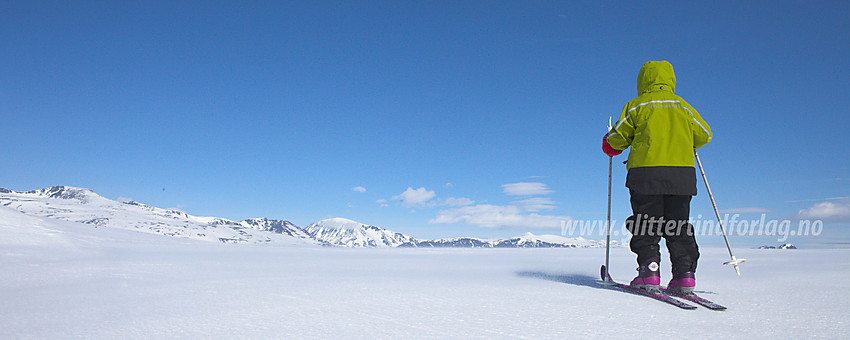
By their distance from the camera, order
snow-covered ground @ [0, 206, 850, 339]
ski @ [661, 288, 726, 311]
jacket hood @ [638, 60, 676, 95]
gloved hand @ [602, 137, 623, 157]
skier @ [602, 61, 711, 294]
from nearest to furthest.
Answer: snow-covered ground @ [0, 206, 850, 339] → ski @ [661, 288, 726, 311] → skier @ [602, 61, 711, 294] → jacket hood @ [638, 60, 676, 95] → gloved hand @ [602, 137, 623, 157]

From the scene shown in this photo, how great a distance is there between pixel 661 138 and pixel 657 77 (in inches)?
29.1

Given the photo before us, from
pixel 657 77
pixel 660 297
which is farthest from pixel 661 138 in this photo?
pixel 660 297

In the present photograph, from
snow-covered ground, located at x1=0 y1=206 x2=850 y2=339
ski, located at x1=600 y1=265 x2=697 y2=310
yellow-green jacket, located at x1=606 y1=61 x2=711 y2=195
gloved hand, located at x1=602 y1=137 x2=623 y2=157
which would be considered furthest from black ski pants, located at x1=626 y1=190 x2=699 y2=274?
gloved hand, located at x1=602 y1=137 x2=623 y2=157

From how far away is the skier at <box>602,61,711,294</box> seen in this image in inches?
175

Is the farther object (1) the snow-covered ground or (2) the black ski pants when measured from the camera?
(2) the black ski pants

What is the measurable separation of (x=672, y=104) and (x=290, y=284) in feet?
14.5

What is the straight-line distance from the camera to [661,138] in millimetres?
4523

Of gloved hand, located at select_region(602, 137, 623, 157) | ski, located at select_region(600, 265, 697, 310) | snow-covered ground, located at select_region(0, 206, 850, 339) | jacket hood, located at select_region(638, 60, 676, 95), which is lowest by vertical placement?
snow-covered ground, located at select_region(0, 206, 850, 339)

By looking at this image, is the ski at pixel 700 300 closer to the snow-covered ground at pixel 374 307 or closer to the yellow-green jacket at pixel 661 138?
the snow-covered ground at pixel 374 307

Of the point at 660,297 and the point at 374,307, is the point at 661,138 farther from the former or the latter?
the point at 374,307

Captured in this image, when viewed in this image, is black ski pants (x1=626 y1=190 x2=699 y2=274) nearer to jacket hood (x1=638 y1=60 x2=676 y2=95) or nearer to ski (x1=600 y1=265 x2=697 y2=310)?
ski (x1=600 y1=265 x2=697 y2=310)

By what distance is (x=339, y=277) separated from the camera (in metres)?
5.62

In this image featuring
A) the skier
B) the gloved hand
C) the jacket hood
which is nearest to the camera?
the skier

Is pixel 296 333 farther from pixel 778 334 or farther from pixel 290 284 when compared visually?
pixel 778 334
